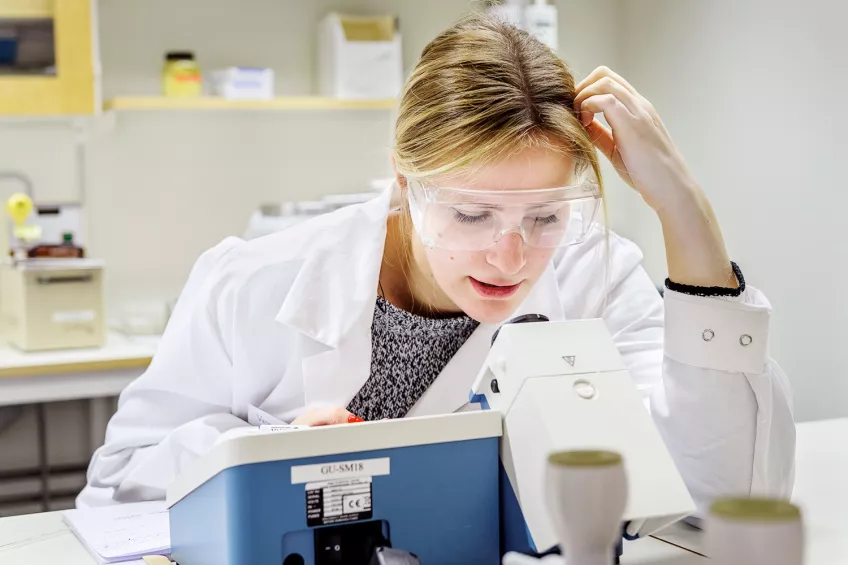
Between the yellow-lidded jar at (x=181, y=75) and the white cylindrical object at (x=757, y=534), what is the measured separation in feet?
9.27

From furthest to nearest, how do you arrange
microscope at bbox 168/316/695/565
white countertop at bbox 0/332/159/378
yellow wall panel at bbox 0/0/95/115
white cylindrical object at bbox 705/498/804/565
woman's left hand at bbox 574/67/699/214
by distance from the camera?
1. yellow wall panel at bbox 0/0/95/115
2. white countertop at bbox 0/332/159/378
3. woman's left hand at bbox 574/67/699/214
4. microscope at bbox 168/316/695/565
5. white cylindrical object at bbox 705/498/804/565

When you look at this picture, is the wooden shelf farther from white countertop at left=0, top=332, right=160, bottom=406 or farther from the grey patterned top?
the grey patterned top

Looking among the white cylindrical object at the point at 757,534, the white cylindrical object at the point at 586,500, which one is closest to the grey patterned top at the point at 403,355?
the white cylindrical object at the point at 586,500

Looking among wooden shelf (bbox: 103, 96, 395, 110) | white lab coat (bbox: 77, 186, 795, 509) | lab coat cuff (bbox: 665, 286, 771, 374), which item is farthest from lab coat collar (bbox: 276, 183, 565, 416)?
wooden shelf (bbox: 103, 96, 395, 110)

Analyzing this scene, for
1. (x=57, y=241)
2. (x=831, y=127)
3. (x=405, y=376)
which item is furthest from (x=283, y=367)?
(x=831, y=127)

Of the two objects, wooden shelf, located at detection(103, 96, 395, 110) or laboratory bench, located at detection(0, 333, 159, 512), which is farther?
wooden shelf, located at detection(103, 96, 395, 110)

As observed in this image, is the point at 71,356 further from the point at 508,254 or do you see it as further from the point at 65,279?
the point at 508,254

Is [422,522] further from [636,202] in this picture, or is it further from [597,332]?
[636,202]

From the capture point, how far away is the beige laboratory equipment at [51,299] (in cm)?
278

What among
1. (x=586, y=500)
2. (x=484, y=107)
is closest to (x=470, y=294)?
(x=484, y=107)

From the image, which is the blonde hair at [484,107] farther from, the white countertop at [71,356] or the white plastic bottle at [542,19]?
the white plastic bottle at [542,19]

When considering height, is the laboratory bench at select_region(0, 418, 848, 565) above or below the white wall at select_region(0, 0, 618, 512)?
below

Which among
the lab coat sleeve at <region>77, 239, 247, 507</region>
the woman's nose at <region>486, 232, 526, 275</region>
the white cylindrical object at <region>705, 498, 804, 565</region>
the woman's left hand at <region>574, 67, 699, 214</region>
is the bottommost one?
the lab coat sleeve at <region>77, 239, 247, 507</region>

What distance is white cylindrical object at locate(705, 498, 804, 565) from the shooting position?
0.55 metres
